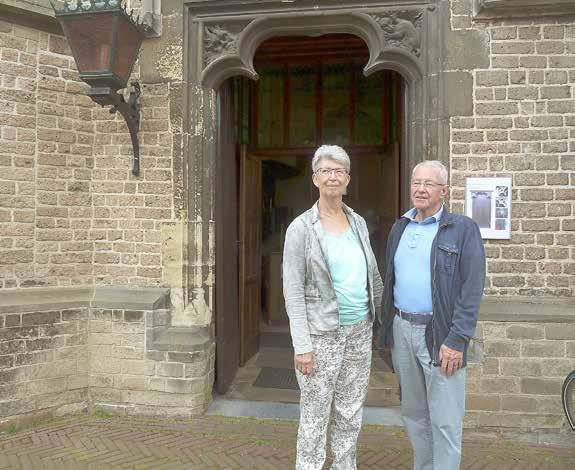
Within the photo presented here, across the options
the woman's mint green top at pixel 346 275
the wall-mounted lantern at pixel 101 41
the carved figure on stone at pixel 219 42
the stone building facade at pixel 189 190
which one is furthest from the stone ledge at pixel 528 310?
the wall-mounted lantern at pixel 101 41

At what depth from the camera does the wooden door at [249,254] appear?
5520mm

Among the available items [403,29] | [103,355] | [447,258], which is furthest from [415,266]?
[103,355]

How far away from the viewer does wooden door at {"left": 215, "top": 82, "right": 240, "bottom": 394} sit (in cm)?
469

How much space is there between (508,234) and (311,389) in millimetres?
2397

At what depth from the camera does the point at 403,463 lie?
343cm

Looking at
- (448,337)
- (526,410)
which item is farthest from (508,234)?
(448,337)

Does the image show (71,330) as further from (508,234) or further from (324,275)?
(508,234)

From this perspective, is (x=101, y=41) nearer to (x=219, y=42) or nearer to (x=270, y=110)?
(x=219, y=42)

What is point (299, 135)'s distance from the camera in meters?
6.85

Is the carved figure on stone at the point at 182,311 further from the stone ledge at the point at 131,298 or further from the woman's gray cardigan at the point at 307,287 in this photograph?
the woman's gray cardigan at the point at 307,287

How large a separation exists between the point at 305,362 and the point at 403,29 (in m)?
3.20

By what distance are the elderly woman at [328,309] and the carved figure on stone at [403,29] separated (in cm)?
218

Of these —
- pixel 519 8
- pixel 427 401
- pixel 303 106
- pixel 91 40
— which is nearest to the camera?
pixel 427 401

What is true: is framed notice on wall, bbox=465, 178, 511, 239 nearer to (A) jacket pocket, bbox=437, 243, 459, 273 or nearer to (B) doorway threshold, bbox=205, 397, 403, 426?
(A) jacket pocket, bbox=437, 243, 459, 273
